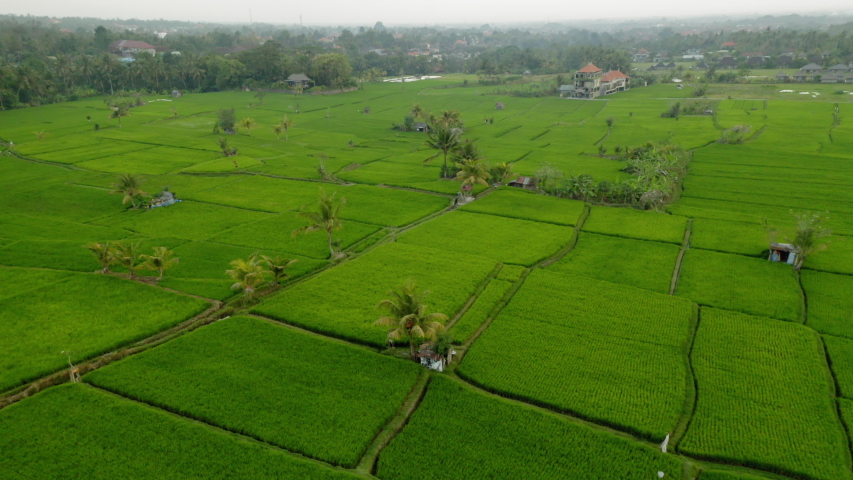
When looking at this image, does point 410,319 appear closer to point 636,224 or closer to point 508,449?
point 508,449

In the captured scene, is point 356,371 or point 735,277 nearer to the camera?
point 356,371

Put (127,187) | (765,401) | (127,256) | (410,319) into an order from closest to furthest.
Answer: (765,401), (410,319), (127,256), (127,187)

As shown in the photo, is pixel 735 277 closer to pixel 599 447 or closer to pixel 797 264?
pixel 797 264

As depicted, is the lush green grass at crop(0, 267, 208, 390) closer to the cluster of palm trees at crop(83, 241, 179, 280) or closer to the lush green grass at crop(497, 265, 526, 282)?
the cluster of palm trees at crop(83, 241, 179, 280)

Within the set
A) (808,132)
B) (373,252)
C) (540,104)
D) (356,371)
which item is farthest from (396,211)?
(540,104)

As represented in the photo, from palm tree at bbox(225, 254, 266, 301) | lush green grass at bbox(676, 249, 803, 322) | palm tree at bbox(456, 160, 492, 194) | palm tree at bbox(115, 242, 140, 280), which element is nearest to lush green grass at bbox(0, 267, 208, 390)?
palm tree at bbox(115, 242, 140, 280)

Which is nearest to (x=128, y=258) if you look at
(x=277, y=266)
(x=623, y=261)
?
(x=277, y=266)

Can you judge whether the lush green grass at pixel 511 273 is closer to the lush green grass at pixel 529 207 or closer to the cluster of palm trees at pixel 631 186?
the lush green grass at pixel 529 207
